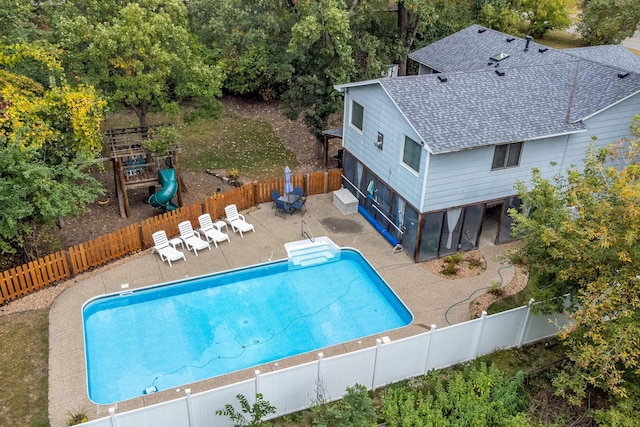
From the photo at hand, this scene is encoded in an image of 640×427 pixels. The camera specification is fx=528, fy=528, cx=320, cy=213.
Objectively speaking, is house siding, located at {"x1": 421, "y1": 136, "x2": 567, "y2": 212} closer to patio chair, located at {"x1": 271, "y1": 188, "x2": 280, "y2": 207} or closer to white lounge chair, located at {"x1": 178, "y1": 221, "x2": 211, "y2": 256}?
patio chair, located at {"x1": 271, "y1": 188, "x2": 280, "y2": 207}

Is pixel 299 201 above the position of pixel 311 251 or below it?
above

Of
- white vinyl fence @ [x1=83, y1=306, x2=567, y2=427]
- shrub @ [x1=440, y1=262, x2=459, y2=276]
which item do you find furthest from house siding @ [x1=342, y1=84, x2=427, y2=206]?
white vinyl fence @ [x1=83, y1=306, x2=567, y2=427]

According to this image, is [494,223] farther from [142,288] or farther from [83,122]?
[83,122]

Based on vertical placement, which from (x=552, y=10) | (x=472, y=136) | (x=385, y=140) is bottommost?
(x=385, y=140)

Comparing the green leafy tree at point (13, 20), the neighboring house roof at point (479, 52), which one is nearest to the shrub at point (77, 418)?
the green leafy tree at point (13, 20)

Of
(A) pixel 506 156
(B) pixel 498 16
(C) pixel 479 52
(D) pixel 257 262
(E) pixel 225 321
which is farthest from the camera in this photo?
(B) pixel 498 16

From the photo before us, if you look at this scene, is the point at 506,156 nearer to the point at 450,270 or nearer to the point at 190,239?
the point at 450,270

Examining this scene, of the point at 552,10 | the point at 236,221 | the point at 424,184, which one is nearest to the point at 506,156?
the point at 424,184
